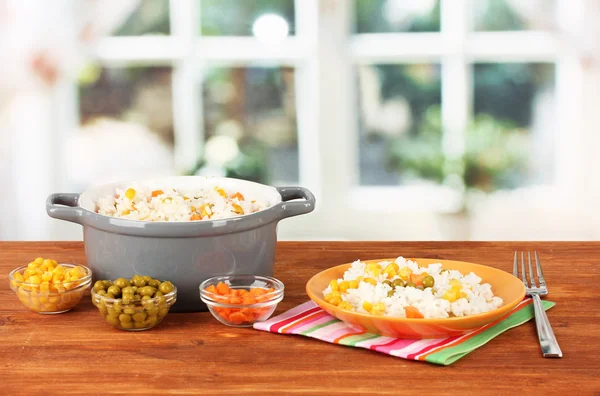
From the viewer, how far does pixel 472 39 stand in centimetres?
404

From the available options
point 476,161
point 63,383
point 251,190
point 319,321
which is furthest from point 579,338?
point 476,161

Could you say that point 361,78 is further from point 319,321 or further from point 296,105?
point 319,321

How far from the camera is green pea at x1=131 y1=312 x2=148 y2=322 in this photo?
1284mm

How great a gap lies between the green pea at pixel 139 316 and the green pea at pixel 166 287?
5 centimetres

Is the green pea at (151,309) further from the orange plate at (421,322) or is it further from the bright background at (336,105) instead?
the bright background at (336,105)

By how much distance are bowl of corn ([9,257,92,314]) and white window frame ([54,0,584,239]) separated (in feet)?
9.05

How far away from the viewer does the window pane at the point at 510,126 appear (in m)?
4.05

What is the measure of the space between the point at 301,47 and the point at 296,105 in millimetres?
302

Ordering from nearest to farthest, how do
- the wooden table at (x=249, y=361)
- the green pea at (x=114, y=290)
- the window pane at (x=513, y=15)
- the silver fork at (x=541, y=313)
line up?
1. the wooden table at (x=249, y=361)
2. the silver fork at (x=541, y=313)
3. the green pea at (x=114, y=290)
4. the window pane at (x=513, y=15)

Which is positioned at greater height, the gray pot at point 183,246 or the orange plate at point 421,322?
the gray pot at point 183,246

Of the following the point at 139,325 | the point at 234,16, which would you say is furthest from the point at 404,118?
the point at 139,325

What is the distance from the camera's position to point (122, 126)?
165 inches

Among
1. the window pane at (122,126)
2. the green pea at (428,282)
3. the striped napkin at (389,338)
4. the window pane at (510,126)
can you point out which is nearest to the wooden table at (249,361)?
the striped napkin at (389,338)

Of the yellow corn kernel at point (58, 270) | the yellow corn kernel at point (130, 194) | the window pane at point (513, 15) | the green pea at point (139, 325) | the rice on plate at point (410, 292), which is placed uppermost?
the window pane at point (513, 15)
